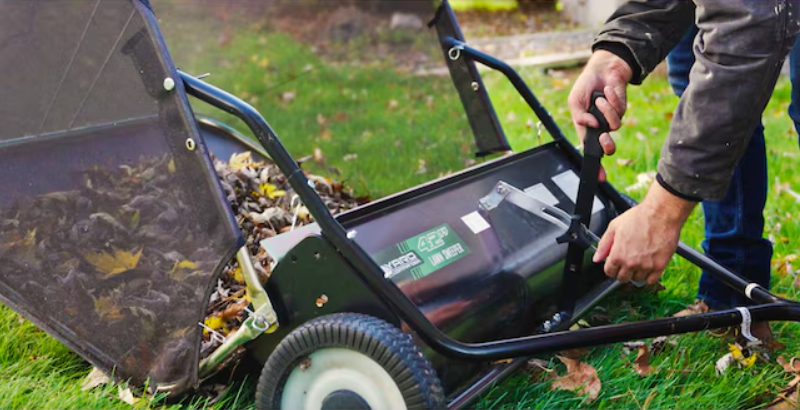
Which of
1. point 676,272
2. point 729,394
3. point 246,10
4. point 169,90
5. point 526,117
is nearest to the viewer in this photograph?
point 169,90

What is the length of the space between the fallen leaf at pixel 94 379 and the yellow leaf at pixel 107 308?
0.16m

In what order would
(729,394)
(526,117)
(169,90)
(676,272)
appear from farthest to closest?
1. (526,117)
2. (676,272)
3. (729,394)
4. (169,90)

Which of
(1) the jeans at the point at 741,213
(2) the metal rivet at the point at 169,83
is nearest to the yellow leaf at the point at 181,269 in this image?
(2) the metal rivet at the point at 169,83

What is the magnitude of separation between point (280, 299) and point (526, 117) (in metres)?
3.27

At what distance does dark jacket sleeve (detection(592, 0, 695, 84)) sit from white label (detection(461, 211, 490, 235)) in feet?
1.67

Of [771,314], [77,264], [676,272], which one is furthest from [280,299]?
[676,272]

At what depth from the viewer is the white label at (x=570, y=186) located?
235cm

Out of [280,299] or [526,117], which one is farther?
[526,117]

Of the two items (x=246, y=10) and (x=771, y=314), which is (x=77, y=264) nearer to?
(x=771, y=314)

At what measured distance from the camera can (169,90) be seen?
1635mm

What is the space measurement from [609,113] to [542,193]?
1.54ft

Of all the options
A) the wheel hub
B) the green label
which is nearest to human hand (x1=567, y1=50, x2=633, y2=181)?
the green label

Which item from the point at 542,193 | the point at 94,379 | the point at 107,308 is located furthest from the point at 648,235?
the point at 94,379

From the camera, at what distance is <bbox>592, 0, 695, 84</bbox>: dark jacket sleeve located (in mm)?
1919
